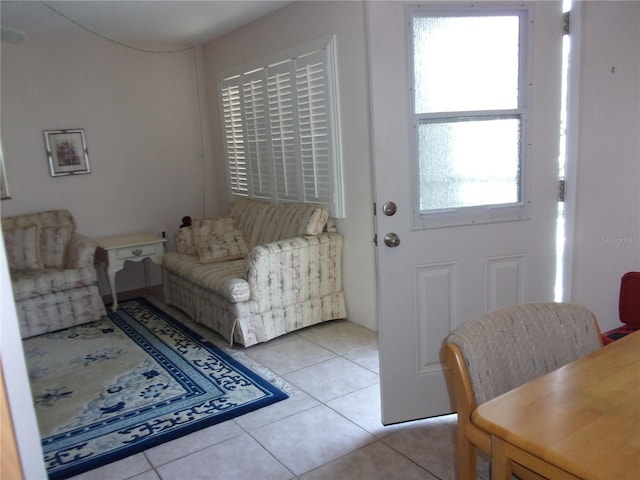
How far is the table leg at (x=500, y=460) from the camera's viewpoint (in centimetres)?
116

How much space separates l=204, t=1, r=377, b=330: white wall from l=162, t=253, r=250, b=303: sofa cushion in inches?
33.7

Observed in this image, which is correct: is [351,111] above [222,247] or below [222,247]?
above

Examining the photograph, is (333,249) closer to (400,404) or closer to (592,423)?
(400,404)

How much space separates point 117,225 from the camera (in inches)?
199

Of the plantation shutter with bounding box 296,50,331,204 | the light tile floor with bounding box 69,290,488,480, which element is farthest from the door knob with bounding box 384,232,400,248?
the plantation shutter with bounding box 296,50,331,204

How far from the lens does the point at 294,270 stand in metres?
3.75

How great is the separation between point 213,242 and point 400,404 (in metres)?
2.45

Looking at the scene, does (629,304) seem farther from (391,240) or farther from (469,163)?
(391,240)

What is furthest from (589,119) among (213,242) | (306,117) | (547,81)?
(213,242)

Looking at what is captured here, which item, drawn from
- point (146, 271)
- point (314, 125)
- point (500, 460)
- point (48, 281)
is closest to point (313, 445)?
point (500, 460)

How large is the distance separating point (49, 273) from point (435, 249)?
3.25 m

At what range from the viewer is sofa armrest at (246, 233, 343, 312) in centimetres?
358

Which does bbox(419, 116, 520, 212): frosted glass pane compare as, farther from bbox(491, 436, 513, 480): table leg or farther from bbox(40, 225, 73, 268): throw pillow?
bbox(40, 225, 73, 268): throw pillow

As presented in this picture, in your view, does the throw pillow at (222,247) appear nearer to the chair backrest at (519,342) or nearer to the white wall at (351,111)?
the white wall at (351,111)
